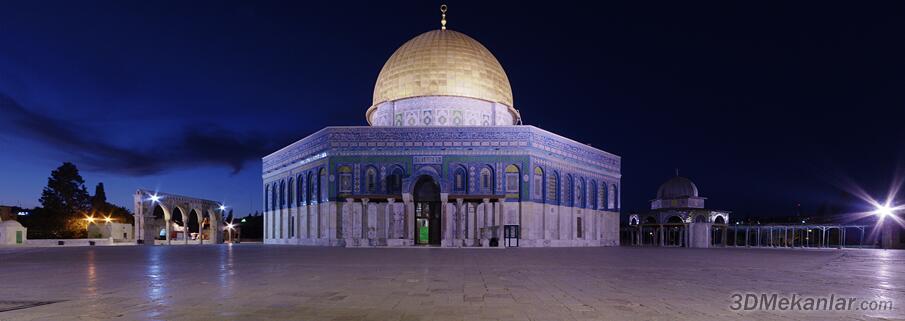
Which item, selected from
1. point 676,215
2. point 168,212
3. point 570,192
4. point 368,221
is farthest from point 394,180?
point 676,215

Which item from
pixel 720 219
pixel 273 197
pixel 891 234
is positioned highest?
pixel 273 197

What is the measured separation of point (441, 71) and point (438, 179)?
962 cm

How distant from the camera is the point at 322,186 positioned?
39.0 metres

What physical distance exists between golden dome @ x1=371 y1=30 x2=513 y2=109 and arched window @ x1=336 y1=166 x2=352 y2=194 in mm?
7999

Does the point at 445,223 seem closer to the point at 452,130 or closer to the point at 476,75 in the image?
the point at 452,130

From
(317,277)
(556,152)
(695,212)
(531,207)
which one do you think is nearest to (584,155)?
(556,152)

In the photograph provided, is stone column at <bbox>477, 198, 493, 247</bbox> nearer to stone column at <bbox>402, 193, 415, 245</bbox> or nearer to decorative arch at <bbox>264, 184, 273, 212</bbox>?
stone column at <bbox>402, 193, 415, 245</bbox>

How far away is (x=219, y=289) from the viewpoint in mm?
9430

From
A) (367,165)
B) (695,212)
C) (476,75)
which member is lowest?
(695,212)

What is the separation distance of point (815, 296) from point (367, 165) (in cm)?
3044

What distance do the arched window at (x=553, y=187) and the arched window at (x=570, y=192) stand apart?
5.09ft

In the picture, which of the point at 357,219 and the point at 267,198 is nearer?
the point at 357,219

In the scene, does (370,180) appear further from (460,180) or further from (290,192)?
(290,192)

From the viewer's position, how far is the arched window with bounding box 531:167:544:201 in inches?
1490
